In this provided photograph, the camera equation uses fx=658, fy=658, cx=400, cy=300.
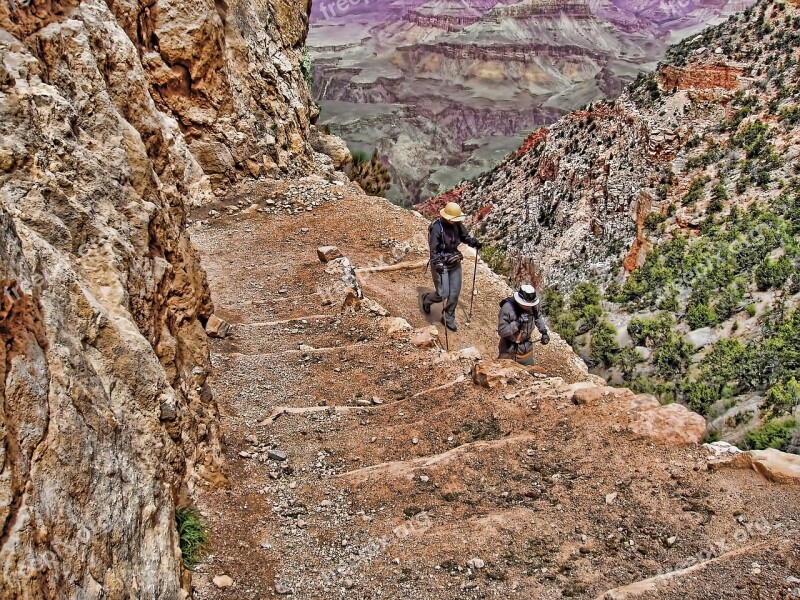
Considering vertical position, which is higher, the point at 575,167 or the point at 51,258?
the point at 51,258

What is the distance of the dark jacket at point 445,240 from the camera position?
424 inches

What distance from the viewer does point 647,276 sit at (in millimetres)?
22969

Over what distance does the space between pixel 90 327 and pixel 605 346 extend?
17.0 m

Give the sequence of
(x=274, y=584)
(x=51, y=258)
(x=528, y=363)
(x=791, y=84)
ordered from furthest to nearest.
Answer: (x=791, y=84)
(x=528, y=363)
(x=274, y=584)
(x=51, y=258)

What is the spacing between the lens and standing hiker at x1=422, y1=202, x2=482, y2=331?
1059cm

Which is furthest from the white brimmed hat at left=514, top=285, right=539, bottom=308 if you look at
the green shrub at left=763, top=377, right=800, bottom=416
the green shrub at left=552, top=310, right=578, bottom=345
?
the green shrub at left=552, top=310, right=578, bottom=345

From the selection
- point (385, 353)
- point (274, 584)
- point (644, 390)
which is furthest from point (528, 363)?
point (644, 390)

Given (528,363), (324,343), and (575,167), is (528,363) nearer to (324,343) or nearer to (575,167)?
(324,343)

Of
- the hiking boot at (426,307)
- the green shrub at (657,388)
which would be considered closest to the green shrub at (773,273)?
the green shrub at (657,388)

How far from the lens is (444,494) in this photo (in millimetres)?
6219

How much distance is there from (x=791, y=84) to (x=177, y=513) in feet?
102

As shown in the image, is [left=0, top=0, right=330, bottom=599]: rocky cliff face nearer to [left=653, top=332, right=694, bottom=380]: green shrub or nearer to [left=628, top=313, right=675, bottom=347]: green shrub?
[left=653, top=332, right=694, bottom=380]: green shrub

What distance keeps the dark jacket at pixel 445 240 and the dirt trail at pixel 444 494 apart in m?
1.77

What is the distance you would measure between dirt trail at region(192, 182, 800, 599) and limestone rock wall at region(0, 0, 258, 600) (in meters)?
0.79
